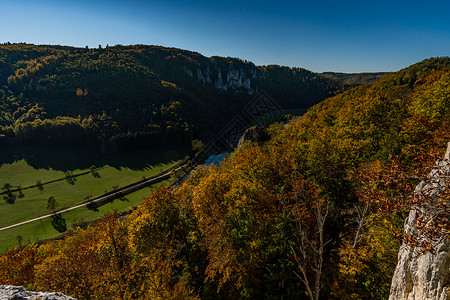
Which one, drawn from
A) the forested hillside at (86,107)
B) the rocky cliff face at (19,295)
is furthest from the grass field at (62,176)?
the rocky cliff face at (19,295)

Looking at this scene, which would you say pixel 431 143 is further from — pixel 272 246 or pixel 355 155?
pixel 272 246

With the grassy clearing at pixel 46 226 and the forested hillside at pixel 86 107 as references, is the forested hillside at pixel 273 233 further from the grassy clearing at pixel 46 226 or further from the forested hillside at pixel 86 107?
the forested hillside at pixel 86 107

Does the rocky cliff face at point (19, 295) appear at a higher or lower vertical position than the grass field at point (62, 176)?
higher

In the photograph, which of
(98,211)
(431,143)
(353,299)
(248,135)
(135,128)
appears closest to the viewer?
(353,299)

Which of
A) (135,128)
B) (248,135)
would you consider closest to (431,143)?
(248,135)

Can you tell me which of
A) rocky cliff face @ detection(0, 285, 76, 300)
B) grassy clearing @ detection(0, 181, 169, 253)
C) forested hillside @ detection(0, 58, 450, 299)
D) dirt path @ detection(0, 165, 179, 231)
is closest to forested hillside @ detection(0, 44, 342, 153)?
dirt path @ detection(0, 165, 179, 231)

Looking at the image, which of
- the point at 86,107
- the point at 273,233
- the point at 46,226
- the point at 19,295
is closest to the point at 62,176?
the point at 46,226
